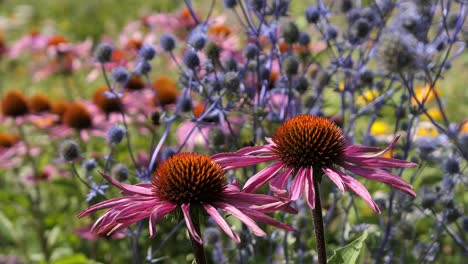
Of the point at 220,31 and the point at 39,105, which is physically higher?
the point at 220,31

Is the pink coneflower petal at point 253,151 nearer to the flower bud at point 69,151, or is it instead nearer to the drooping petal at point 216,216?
the drooping petal at point 216,216

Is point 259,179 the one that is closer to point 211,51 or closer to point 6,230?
point 211,51

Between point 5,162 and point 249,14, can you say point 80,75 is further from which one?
point 249,14

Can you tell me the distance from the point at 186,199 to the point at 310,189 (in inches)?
9.3

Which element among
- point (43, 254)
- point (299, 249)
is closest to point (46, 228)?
point (43, 254)

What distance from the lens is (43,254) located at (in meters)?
2.62

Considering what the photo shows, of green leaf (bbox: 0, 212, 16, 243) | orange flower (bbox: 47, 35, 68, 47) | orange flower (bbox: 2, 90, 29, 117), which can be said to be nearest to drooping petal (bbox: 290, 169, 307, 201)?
green leaf (bbox: 0, 212, 16, 243)

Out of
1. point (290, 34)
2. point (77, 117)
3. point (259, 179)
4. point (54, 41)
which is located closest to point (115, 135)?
point (290, 34)

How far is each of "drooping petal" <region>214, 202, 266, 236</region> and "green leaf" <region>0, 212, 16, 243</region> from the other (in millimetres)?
1795

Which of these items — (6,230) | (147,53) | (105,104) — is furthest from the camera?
(105,104)

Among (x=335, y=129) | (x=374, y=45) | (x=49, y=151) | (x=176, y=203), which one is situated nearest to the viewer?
(x=176, y=203)

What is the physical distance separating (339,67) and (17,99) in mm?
1773

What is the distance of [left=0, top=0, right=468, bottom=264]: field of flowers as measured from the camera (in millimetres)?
1152

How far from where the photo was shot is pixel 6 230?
263 cm
